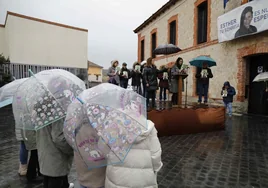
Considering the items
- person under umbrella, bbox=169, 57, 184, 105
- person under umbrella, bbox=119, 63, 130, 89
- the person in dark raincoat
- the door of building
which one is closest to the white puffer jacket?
person under umbrella, bbox=169, 57, 184, 105

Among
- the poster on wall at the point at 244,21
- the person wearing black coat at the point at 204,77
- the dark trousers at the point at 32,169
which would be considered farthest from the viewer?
the person wearing black coat at the point at 204,77

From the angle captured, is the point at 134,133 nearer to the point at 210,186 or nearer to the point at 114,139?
the point at 114,139

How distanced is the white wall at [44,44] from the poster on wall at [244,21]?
41.1 ft

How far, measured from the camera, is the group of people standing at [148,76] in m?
7.44

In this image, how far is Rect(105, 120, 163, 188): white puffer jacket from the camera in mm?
1497

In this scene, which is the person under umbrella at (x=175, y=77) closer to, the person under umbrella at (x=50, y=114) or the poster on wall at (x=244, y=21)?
the poster on wall at (x=244, y=21)

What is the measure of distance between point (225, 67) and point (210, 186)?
8.63 m

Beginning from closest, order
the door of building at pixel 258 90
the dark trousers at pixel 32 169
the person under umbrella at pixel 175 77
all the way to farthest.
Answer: the dark trousers at pixel 32 169 < the person under umbrella at pixel 175 77 < the door of building at pixel 258 90

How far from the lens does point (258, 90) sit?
→ 934cm

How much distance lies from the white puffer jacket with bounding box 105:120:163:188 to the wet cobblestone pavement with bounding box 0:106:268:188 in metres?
1.58

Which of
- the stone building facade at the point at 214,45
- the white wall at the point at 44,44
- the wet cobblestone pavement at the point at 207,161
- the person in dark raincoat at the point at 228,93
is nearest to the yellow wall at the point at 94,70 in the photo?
the white wall at the point at 44,44

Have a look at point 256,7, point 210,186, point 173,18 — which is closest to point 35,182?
point 210,186

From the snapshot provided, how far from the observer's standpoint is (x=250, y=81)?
9648 mm

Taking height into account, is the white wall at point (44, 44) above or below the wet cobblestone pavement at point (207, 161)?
above
